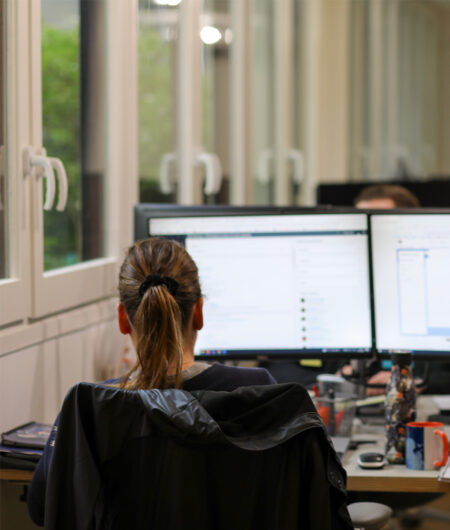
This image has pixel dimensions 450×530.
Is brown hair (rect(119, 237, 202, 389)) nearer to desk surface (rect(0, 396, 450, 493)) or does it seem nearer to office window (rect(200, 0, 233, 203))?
desk surface (rect(0, 396, 450, 493))

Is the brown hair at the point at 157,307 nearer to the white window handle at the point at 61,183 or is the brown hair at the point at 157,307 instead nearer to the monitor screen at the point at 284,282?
the monitor screen at the point at 284,282

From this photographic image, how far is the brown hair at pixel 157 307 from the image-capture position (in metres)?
1.52

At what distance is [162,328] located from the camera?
1.55m

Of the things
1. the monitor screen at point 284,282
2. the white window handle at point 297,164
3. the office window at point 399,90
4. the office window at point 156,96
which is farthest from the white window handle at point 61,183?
the office window at point 399,90

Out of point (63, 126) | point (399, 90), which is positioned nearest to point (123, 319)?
point (63, 126)

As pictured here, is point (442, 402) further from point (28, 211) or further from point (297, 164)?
point (297, 164)

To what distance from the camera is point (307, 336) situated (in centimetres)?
216

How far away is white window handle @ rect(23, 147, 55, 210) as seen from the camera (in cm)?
212

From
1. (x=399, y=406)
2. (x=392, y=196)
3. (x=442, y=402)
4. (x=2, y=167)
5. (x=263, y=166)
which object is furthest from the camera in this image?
(x=263, y=166)

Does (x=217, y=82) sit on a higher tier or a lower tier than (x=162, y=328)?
higher

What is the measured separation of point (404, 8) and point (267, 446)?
6651 mm

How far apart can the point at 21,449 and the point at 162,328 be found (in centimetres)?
51

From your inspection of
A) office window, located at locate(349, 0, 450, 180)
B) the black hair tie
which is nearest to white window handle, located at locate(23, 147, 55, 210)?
the black hair tie

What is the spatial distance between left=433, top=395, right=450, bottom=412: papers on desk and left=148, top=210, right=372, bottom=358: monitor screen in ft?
0.98
